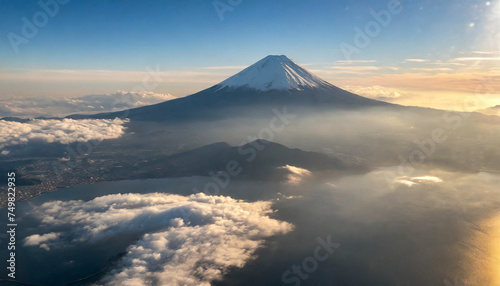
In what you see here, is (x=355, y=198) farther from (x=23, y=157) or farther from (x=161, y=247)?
(x=23, y=157)

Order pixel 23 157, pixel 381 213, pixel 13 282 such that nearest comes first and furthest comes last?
pixel 13 282, pixel 381 213, pixel 23 157

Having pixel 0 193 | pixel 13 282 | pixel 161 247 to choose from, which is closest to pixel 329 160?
pixel 161 247

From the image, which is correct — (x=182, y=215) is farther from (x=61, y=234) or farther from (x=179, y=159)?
(x=179, y=159)

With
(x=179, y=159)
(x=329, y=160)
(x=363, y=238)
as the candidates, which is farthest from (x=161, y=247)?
(x=329, y=160)

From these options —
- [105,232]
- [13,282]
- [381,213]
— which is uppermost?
[381,213]

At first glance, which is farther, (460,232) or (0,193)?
(0,193)

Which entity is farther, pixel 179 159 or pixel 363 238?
pixel 179 159

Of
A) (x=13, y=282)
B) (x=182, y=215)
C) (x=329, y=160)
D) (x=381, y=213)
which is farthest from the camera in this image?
(x=329, y=160)

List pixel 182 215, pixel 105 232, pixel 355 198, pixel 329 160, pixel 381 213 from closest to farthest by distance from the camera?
pixel 105 232 < pixel 182 215 < pixel 381 213 < pixel 355 198 < pixel 329 160

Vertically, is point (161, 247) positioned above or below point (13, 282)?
above
